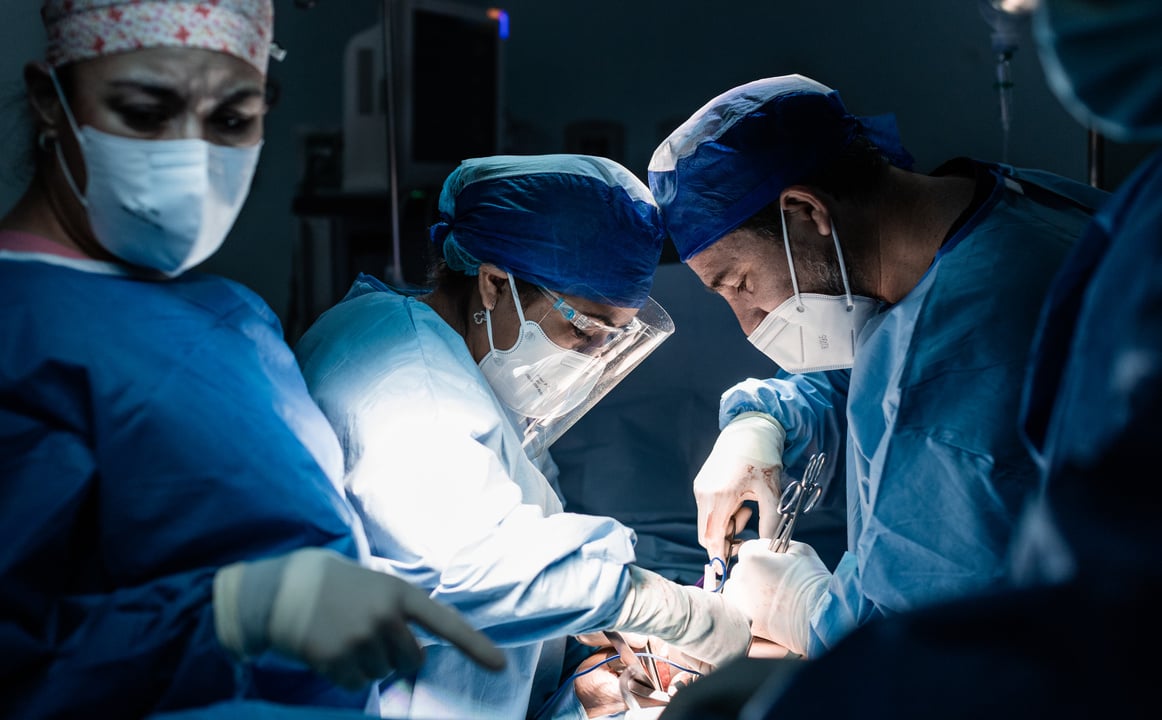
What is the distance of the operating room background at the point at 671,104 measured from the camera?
2.91m

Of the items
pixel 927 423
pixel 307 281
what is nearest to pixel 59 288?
pixel 927 423

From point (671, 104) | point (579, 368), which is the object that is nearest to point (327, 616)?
point (579, 368)

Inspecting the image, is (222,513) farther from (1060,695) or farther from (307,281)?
(307,281)

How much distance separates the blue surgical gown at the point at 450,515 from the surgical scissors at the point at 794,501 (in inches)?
19.0

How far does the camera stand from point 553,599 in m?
1.48

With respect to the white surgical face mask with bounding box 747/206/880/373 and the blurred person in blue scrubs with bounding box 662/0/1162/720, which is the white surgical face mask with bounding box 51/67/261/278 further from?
the white surgical face mask with bounding box 747/206/880/373

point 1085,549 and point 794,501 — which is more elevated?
point 1085,549

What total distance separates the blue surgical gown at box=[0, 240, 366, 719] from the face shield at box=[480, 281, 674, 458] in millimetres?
712

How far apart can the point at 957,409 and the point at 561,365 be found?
0.77 metres

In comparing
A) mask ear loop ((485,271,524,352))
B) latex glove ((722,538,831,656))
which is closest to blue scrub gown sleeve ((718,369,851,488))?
latex glove ((722,538,831,656))

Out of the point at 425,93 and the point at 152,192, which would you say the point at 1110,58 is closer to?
the point at 152,192

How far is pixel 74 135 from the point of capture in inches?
44.5

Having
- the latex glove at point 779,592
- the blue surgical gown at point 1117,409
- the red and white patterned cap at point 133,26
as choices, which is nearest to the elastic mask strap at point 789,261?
the latex glove at point 779,592

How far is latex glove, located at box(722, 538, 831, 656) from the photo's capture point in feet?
6.29
